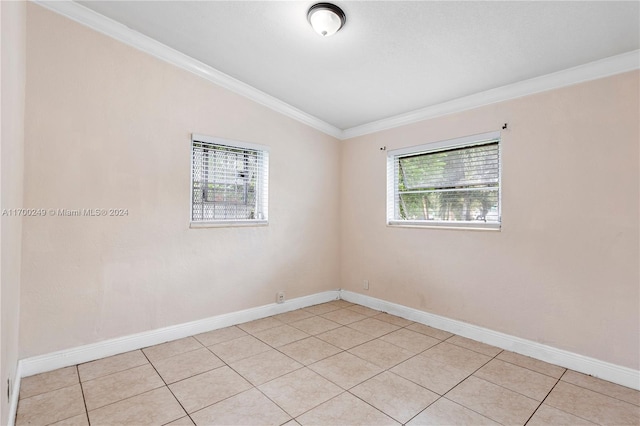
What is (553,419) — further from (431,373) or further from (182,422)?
(182,422)

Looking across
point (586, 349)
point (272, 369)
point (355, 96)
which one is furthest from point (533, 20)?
point (272, 369)

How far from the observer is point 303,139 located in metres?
4.11

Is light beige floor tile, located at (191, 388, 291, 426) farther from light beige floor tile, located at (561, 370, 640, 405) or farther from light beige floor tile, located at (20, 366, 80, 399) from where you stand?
light beige floor tile, located at (561, 370, 640, 405)

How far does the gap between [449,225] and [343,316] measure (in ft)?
5.30

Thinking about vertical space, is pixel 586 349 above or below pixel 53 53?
below

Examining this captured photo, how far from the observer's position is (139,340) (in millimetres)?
2785

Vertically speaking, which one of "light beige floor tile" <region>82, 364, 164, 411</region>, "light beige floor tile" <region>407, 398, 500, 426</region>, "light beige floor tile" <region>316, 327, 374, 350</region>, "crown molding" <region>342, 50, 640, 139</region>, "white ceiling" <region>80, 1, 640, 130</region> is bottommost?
"light beige floor tile" <region>407, 398, 500, 426</region>

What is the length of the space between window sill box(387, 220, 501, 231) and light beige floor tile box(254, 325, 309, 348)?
1668 millimetres

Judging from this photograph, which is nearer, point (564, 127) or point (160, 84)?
point (564, 127)

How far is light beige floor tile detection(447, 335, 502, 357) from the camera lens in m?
2.79

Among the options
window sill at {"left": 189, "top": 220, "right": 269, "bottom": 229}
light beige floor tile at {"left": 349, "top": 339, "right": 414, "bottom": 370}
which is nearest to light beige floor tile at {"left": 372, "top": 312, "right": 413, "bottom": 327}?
light beige floor tile at {"left": 349, "top": 339, "right": 414, "bottom": 370}

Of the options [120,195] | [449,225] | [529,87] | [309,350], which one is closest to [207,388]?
[309,350]

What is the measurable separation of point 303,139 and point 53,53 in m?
2.51

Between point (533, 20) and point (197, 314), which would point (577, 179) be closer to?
point (533, 20)
